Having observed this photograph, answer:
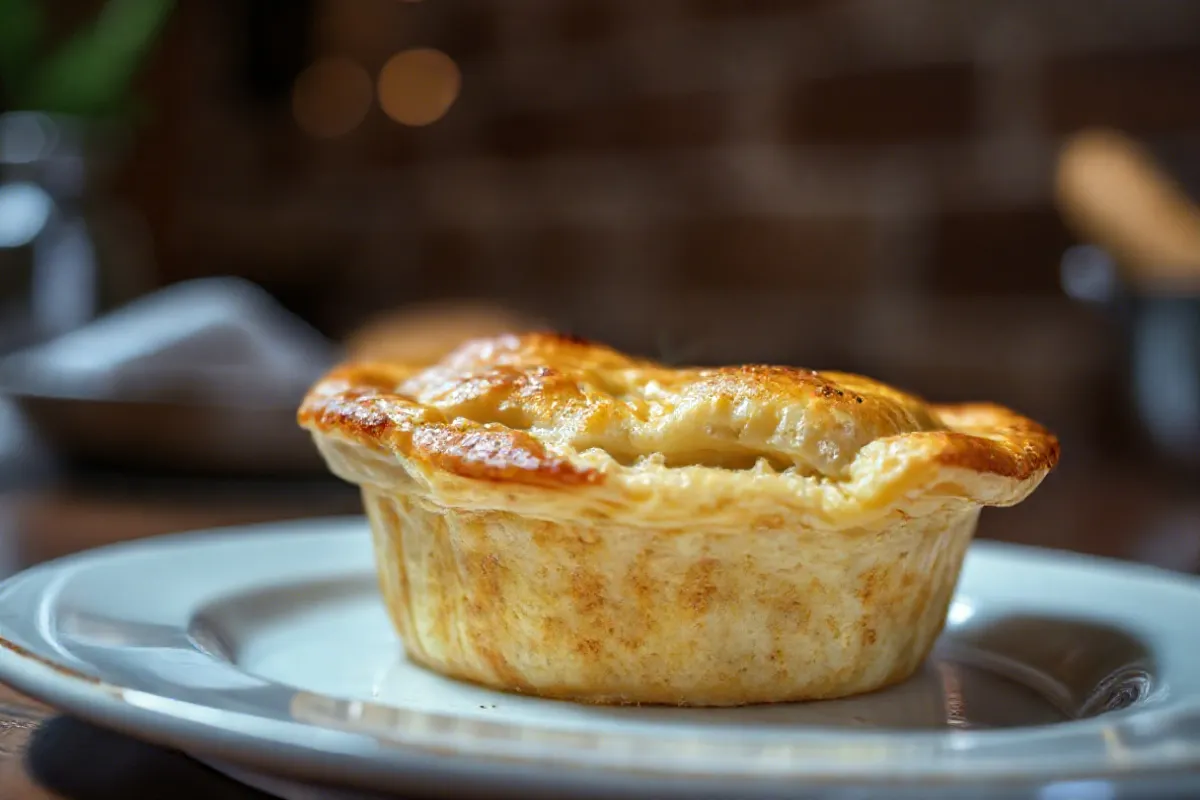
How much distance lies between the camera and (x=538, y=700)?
2.66 ft

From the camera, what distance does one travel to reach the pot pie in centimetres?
73

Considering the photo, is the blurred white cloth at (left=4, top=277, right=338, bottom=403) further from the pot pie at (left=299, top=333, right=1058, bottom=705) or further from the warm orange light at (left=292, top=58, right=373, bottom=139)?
the warm orange light at (left=292, top=58, right=373, bottom=139)

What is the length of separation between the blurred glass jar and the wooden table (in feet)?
2.80

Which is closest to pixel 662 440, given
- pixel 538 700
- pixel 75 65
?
pixel 538 700

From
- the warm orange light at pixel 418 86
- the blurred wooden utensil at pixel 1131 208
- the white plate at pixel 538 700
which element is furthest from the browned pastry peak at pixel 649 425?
the warm orange light at pixel 418 86

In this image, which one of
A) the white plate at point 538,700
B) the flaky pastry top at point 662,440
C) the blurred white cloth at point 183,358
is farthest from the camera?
the blurred white cloth at point 183,358

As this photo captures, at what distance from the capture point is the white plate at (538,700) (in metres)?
0.50

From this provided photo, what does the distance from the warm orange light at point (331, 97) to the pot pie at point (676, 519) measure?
12.9ft

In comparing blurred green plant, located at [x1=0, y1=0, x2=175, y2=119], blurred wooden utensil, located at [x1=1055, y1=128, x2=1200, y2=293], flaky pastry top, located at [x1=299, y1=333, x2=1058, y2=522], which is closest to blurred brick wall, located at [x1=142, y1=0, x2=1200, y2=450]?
blurred wooden utensil, located at [x1=1055, y1=128, x2=1200, y2=293]

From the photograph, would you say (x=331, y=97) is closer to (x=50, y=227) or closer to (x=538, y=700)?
(x=50, y=227)

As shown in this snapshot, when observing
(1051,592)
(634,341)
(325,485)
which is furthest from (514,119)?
(1051,592)

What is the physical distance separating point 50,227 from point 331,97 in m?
2.26

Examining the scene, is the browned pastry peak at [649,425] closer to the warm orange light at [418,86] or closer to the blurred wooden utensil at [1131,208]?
the blurred wooden utensil at [1131,208]

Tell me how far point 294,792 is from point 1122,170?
243 centimetres
